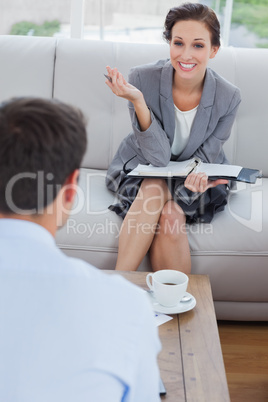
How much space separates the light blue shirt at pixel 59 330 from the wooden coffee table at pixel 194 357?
1.68 ft

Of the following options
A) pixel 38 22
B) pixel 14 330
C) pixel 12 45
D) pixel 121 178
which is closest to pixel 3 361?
pixel 14 330

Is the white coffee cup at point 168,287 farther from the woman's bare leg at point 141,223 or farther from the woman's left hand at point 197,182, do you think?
the woman's left hand at point 197,182

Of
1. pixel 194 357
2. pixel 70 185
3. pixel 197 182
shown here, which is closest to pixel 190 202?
pixel 197 182

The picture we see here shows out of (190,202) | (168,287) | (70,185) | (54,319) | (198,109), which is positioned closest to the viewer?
(54,319)

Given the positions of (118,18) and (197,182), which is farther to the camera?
(118,18)

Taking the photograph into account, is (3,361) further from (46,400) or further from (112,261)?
(112,261)

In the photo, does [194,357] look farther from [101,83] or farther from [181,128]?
[101,83]

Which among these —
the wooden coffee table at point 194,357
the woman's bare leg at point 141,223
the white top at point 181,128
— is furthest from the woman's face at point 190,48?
the wooden coffee table at point 194,357

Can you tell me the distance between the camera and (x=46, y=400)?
67 cm

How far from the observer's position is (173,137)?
2271 mm

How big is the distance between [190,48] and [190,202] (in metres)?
0.58

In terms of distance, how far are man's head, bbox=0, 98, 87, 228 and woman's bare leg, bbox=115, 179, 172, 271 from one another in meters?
1.21

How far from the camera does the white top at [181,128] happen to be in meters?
2.29

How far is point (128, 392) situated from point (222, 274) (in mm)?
1447
